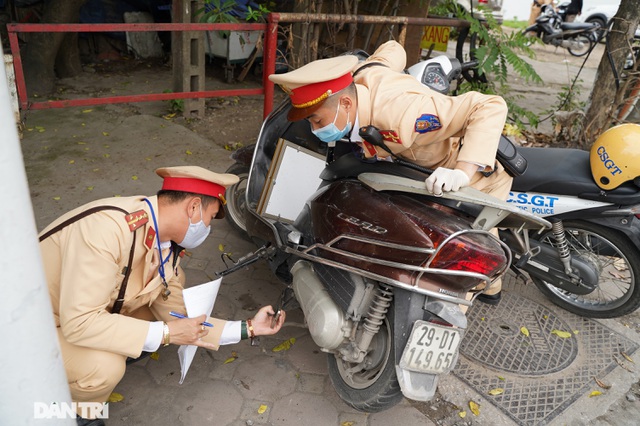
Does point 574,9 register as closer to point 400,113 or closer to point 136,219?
point 400,113

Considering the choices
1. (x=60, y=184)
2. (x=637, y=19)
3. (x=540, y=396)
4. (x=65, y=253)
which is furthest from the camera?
(x=637, y=19)

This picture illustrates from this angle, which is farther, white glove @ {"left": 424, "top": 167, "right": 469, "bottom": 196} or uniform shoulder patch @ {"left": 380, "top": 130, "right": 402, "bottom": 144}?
uniform shoulder patch @ {"left": 380, "top": 130, "right": 402, "bottom": 144}

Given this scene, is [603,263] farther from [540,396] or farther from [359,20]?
[359,20]

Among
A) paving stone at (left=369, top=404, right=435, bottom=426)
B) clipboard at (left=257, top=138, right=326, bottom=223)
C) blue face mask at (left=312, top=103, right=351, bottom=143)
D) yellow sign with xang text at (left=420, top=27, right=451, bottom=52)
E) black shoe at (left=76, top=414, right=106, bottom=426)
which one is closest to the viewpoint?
black shoe at (left=76, top=414, right=106, bottom=426)

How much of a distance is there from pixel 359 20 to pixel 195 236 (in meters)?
2.72

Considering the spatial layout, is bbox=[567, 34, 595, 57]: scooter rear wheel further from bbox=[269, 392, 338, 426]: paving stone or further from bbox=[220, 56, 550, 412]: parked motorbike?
bbox=[269, 392, 338, 426]: paving stone

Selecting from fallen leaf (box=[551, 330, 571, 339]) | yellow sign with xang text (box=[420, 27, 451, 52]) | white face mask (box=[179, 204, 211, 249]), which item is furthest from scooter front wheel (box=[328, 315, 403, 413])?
yellow sign with xang text (box=[420, 27, 451, 52])

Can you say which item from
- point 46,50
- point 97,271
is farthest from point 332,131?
point 46,50

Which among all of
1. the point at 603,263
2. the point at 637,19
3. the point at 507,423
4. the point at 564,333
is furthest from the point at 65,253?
the point at 637,19

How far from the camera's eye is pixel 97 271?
72.0 inches

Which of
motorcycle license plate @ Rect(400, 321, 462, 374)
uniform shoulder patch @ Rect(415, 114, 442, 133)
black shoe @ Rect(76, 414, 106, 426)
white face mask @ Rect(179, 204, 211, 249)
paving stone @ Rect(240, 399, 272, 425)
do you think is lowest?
paving stone @ Rect(240, 399, 272, 425)

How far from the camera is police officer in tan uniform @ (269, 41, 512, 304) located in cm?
199

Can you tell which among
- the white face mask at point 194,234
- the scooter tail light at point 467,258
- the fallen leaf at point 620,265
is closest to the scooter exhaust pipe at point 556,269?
the fallen leaf at point 620,265

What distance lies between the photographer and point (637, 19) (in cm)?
456
